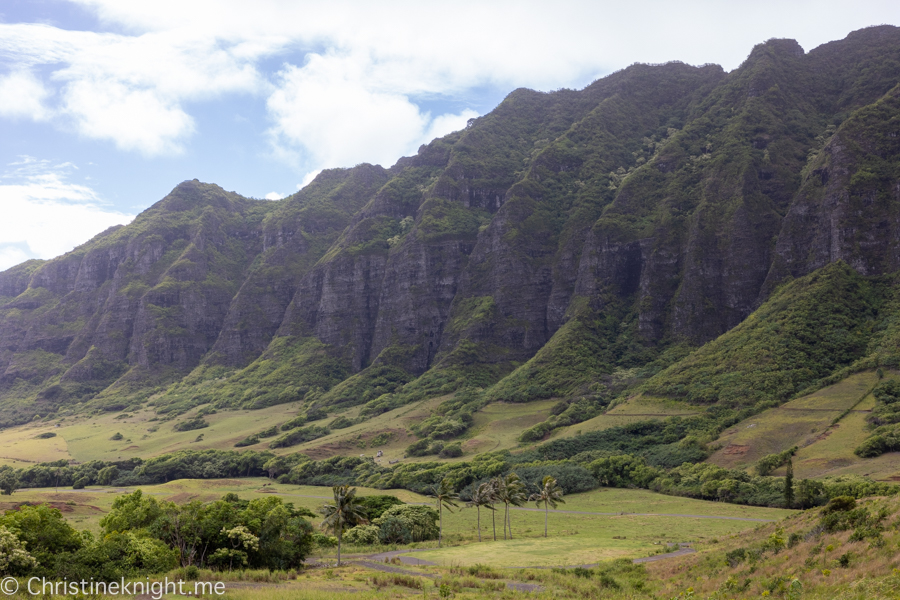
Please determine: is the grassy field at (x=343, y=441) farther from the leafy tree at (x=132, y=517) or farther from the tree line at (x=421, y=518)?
the leafy tree at (x=132, y=517)

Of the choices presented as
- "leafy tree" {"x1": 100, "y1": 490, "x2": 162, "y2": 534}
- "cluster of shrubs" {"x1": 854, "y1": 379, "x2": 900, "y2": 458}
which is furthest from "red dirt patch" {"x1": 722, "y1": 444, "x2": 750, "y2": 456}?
"leafy tree" {"x1": 100, "y1": 490, "x2": 162, "y2": 534}

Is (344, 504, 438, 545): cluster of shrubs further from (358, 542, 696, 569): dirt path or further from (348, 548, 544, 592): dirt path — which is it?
(358, 542, 696, 569): dirt path

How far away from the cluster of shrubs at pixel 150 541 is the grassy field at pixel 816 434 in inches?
3052

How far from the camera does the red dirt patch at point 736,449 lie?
364ft

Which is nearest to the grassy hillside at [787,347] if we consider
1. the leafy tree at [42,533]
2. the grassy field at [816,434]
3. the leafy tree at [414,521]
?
the grassy field at [816,434]

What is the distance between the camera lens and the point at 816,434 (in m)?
108

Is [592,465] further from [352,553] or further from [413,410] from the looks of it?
[413,410]

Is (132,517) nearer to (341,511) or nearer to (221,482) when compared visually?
(341,511)

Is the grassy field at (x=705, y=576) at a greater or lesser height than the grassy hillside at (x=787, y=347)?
lesser

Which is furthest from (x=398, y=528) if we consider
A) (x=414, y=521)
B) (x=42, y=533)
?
(x=42, y=533)

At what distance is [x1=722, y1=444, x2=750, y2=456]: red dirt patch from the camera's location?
4373 inches

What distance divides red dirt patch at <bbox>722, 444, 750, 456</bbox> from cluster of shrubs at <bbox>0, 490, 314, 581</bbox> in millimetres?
79202

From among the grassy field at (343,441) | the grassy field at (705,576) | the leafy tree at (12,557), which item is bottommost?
the grassy field at (343,441)

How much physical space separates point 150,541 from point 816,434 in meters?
102
